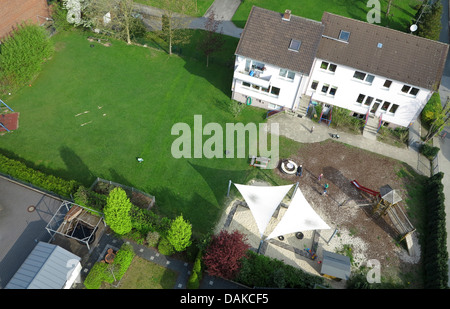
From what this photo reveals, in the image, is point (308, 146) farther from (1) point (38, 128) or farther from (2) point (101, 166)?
(1) point (38, 128)

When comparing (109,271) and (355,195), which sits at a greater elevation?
(355,195)

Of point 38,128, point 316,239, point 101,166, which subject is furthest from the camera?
point 38,128

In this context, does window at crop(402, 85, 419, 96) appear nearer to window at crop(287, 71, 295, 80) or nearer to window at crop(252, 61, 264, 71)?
window at crop(287, 71, 295, 80)

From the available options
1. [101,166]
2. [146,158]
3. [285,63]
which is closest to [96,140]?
[101,166]

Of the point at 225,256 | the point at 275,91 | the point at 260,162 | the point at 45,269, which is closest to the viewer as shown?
the point at 45,269

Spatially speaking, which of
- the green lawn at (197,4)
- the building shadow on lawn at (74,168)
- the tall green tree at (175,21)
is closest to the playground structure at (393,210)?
the building shadow on lawn at (74,168)

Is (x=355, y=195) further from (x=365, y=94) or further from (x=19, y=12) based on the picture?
(x=19, y=12)

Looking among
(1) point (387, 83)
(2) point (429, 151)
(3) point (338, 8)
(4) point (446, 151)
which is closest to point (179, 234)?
(1) point (387, 83)
